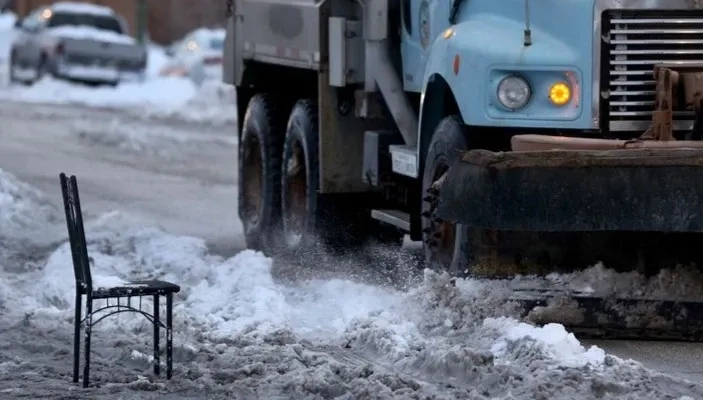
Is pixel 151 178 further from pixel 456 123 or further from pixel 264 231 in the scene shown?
pixel 456 123

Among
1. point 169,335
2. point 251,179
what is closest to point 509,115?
point 169,335

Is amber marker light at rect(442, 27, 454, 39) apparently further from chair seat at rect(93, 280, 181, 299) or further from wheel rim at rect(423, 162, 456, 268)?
chair seat at rect(93, 280, 181, 299)

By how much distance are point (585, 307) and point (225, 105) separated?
74.5 ft

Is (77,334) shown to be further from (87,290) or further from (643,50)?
(643,50)

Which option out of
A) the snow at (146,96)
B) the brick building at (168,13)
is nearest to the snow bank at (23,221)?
the snow at (146,96)

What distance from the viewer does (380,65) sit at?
39.4ft

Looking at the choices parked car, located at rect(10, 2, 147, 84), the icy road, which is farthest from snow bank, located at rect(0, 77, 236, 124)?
the icy road

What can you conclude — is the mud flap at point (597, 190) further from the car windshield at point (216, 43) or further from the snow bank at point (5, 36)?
the car windshield at point (216, 43)

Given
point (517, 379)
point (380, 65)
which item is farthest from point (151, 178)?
point (517, 379)

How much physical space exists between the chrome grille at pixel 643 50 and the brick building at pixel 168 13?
45.0 m

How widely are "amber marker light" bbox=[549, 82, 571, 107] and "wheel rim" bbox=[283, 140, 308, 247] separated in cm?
388

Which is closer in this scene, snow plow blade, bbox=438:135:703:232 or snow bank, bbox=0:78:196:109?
snow plow blade, bbox=438:135:703:232

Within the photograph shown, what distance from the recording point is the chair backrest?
7.94 m

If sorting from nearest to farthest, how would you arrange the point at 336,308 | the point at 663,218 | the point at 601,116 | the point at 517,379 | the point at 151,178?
the point at 517,379 < the point at 663,218 < the point at 601,116 < the point at 336,308 < the point at 151,178
